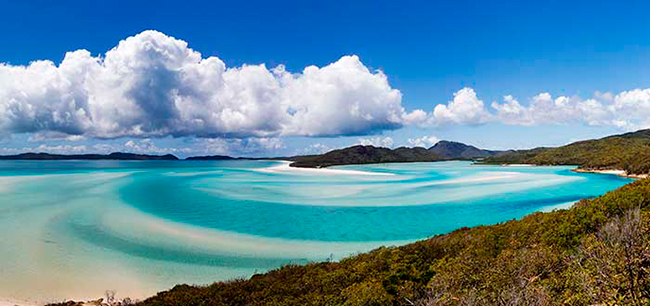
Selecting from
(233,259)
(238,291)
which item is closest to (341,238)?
(233,259)

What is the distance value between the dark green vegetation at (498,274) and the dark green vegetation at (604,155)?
95.0 meters

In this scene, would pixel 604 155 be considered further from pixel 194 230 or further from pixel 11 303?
pixel 11 303

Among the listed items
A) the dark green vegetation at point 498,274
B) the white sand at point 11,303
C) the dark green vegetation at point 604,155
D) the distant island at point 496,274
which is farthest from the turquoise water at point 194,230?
the dark green vegetation at point 604,155

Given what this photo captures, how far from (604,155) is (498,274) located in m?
147

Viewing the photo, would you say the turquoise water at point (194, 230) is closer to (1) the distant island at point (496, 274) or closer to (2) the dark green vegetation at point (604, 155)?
(1) the distant island at point (496, 274)

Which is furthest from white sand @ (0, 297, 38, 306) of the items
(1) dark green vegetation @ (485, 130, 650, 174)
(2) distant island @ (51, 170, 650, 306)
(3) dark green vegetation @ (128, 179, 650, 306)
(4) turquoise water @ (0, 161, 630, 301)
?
(1) dark green vegetation @ (485, 130, 650, 174)

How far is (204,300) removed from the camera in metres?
13.0

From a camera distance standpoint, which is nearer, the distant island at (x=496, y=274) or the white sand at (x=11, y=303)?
the distant island at (x=496, y=274)

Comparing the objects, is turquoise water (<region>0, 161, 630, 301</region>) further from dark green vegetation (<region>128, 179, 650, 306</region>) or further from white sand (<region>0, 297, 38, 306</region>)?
dark green vegetation (<region>128, 179, 650, 306</region>)

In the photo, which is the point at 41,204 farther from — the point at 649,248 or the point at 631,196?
the point at 631,196

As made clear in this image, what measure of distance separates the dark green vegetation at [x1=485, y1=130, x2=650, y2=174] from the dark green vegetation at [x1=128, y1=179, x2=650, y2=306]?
95033 millimetres

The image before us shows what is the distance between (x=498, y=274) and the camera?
36.4 ft

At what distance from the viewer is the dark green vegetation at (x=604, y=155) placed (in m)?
92.6

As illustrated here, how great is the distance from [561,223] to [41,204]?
188 feet
